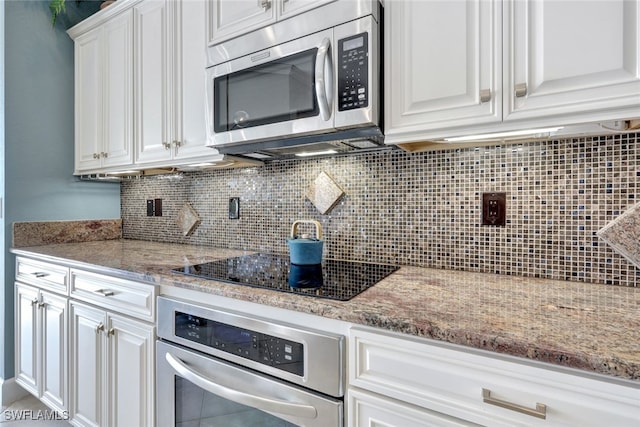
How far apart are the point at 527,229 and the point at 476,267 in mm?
225

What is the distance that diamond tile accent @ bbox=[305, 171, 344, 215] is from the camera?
160 cm

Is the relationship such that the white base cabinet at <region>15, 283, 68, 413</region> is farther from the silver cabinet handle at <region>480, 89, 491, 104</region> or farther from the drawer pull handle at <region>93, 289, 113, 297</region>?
the silver cabinet handle at <region>480, 89, 491, 104</region>

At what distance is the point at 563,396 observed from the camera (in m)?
0.63

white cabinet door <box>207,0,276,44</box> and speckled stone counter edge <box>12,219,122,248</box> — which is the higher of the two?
Answer: white cabinet door <box>207,0,276,44</box>

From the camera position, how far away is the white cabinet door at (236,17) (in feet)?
4.56

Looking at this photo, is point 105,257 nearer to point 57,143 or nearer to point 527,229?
point 57,143

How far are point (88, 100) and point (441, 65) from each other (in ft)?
7.27

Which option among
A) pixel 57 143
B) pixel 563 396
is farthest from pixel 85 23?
pixel 563 396

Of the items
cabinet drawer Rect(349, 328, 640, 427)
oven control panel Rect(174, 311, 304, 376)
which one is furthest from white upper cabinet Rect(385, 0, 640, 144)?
oven control panel Rect(174, 311, 304, 376)

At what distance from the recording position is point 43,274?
5.92 ft

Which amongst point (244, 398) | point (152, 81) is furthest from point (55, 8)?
point (244, 398)

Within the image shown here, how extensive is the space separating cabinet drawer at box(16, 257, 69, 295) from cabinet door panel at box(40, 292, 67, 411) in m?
0.05

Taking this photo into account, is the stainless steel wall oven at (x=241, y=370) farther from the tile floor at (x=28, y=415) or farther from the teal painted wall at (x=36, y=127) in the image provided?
the teal painted wall at (x=36, y=127)

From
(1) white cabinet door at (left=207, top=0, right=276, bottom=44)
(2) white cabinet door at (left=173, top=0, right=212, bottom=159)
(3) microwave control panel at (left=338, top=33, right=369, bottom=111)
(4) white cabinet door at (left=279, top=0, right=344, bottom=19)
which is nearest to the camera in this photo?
(3) microwave control panel at (left=338, top=33, right=369, bottom=111)
